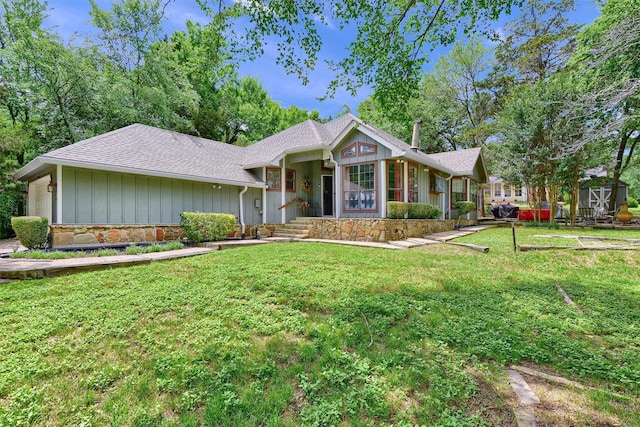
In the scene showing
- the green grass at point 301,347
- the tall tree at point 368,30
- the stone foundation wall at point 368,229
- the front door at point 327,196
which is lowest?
the green grass at point 301,347

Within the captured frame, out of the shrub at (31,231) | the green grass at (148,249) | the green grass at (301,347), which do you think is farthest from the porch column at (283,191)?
the shrub at (31,231)

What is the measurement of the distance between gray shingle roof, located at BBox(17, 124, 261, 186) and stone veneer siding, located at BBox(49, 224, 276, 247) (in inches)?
67.4

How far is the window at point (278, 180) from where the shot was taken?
1253 centimetres

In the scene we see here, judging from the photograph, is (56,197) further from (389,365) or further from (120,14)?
(120,14)

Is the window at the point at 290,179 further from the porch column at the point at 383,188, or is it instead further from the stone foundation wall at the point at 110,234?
the stone foundation wall at the point at 110,234

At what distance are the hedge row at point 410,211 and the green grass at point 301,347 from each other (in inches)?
214

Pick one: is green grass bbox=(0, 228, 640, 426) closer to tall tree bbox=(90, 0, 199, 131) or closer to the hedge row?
the hedge row

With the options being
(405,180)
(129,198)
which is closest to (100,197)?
A: (129,198)

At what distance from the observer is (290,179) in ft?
43.2

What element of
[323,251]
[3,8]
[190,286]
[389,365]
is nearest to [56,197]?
[190,286]

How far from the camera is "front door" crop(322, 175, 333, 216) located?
14045 millimetres

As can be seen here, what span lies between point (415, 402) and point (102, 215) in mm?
9519

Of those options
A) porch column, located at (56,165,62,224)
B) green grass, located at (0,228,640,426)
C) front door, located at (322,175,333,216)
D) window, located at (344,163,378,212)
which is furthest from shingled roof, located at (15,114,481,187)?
green grass, located at (0,228,640,426)

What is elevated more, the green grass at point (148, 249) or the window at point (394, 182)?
the window at point (394, 182)
